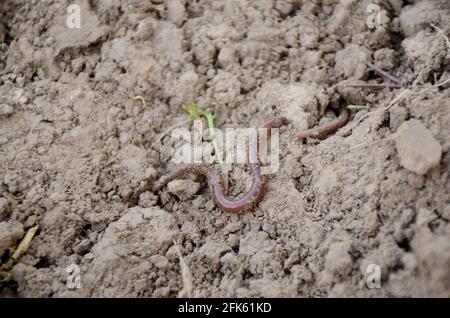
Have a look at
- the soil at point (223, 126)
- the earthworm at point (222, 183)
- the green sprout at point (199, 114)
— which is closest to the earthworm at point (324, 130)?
the soil at point (223, 126)

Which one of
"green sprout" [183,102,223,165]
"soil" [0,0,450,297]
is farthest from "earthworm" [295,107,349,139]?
"green sprout" [183,102,223,165]

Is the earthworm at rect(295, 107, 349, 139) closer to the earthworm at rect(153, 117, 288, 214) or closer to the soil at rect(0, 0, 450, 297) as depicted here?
the soil at rect(0, 0, 450, 297)

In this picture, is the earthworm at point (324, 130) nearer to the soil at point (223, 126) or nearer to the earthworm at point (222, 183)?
the soil at point (223, 126)

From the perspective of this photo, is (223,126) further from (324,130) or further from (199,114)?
(324,130)

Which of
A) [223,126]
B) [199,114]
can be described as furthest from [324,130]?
[199,114]
